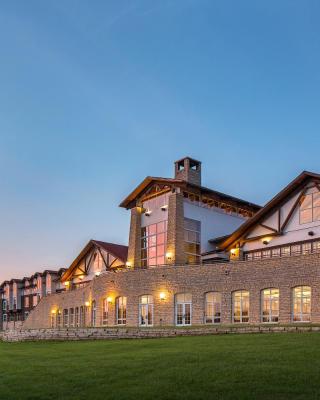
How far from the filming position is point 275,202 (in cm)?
3506

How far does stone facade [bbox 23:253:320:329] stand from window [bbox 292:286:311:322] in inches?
12.4

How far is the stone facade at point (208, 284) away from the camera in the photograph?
29.9 metres

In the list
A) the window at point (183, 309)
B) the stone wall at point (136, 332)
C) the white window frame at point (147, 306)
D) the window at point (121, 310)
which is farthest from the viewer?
the window at point (121, 310)

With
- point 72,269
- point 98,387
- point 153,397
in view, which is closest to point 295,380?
point 153,397

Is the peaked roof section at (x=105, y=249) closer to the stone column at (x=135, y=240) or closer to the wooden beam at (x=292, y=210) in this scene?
the stone column at (x=135, y=240)

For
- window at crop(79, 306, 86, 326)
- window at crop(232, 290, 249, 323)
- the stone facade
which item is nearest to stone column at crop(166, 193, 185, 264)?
the stone facade

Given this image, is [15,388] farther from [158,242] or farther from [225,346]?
[158,242]

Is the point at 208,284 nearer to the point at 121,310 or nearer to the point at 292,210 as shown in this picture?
the point at 292,210

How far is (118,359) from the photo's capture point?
17.5 metres

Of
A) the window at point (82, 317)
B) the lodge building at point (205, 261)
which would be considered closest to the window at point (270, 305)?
the lodge building at point (205, 261)

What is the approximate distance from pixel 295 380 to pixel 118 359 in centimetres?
701

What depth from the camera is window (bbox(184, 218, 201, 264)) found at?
4097 centimetres

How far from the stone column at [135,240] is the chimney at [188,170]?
4595 mm

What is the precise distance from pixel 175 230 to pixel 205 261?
11.6ft
